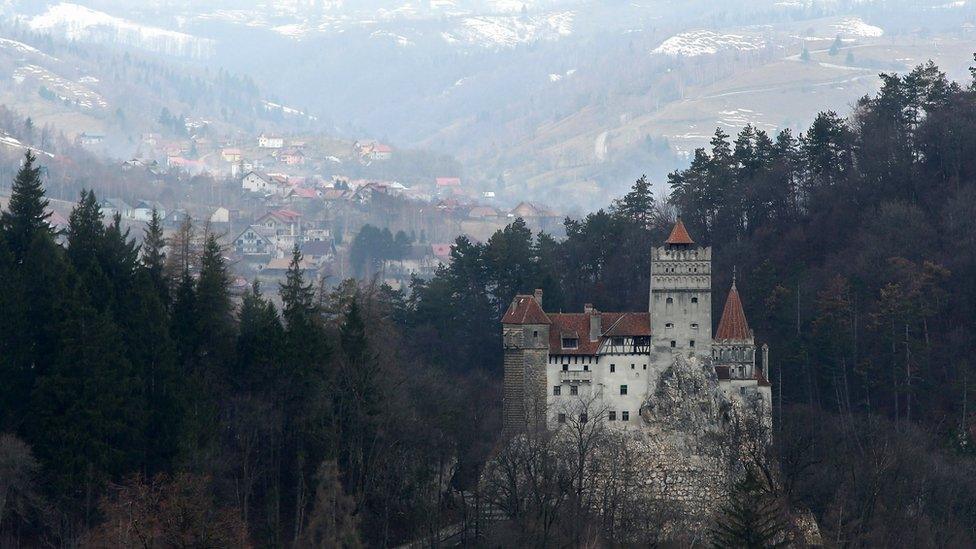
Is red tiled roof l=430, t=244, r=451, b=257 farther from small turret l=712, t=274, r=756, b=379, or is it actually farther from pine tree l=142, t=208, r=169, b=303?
small turret l=712, t=274, r=756, b=379

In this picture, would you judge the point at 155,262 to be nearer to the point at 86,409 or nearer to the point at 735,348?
the point at 86,409

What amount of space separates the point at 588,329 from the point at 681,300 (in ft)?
11.1

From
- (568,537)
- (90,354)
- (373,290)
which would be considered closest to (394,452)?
(568,537)

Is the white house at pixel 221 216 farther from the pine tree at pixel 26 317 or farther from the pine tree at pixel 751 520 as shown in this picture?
the pine tree at pixel 751 520

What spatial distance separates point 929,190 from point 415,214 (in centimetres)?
11650

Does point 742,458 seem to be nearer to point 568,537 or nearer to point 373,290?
point 568,537

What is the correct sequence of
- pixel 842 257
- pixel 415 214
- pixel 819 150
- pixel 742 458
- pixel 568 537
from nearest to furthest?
pixel 568 537 < pixel 742 458 < pixel 842 257 < pixel 819 150 < pixel 415 214

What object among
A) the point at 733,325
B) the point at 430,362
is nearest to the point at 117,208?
the point at 430,362

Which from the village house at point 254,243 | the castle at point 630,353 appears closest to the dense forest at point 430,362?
the castle at point 630,353

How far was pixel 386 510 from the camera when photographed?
2427 inches

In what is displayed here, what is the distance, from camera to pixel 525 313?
221 feet

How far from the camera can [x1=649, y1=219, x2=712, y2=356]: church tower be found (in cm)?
6675

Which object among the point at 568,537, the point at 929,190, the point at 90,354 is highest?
the point at 929,190

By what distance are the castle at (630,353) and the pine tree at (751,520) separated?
4571 mm
